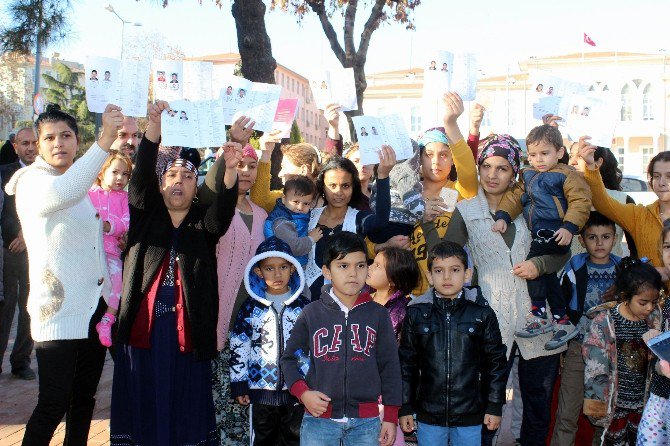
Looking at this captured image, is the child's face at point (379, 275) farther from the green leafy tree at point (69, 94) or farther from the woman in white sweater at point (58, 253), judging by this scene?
the green leafy tree at point (69, 94)

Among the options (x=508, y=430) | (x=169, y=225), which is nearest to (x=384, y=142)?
(x=169, y=225)

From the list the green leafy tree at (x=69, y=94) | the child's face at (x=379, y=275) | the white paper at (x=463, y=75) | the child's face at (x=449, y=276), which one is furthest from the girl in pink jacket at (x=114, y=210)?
the green leafy tree at (x=69, y=94)

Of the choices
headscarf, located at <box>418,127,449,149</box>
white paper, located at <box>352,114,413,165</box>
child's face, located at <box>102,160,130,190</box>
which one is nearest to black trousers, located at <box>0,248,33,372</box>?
child's face, located at <box>102,160,130,190</box>

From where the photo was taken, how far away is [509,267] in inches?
172

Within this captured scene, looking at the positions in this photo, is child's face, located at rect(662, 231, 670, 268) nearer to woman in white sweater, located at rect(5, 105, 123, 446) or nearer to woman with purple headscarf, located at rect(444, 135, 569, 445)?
woman with purple headscarf, located at rect(444, 135, 569, 445)

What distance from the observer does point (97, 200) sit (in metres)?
4.72

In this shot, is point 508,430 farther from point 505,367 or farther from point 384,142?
point 384,142

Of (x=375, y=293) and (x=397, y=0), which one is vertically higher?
(x=397, y=0)

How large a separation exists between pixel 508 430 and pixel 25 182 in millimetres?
3987

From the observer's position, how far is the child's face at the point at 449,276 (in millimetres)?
3854

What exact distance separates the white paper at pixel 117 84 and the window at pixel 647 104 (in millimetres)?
51107

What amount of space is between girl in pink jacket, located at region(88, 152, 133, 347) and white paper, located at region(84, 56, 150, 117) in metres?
0.46

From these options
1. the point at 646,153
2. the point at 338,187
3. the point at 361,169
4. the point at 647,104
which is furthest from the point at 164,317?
the point at 646,153

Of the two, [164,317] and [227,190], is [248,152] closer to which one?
[227,190]
